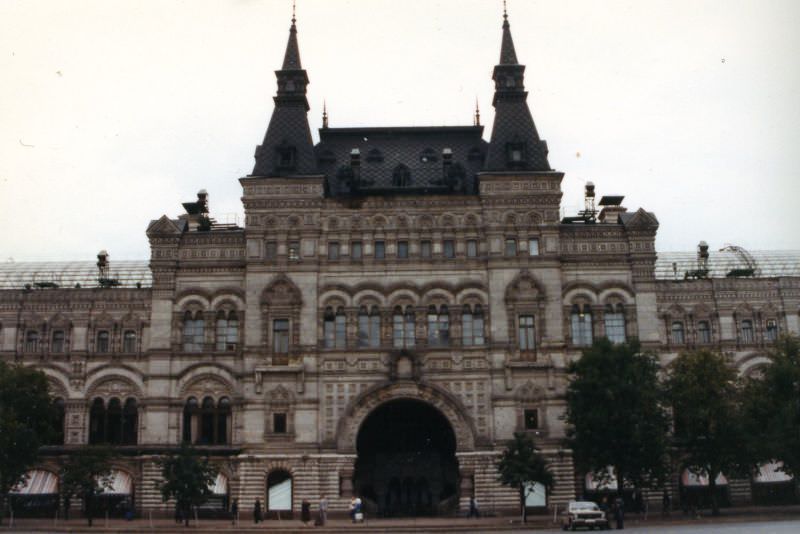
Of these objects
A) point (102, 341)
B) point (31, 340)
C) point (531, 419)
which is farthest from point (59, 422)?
point (531, 419)

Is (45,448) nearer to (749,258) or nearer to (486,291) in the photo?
(486,291)

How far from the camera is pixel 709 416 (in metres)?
61.8

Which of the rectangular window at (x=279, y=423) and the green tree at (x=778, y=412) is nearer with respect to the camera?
the green tree at (x=778, y=412)

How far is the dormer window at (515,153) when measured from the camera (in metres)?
72.5

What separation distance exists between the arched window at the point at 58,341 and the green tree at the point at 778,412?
161 feet

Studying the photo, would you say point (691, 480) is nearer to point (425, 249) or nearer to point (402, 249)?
point (425, 249)

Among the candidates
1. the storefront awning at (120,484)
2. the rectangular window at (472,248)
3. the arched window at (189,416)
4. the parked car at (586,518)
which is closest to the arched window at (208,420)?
the arched window at (189,416)

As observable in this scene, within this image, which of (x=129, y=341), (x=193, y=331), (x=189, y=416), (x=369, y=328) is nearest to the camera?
(x=369, y=328)

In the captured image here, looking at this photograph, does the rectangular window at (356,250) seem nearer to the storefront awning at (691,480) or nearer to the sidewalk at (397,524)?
the sidewalk at (397,524)

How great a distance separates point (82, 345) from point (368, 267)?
2236cm

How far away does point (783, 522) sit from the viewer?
5325 centimetres

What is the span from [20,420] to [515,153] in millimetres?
40015

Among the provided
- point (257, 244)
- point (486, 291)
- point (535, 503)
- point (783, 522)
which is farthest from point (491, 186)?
point (783, 522)

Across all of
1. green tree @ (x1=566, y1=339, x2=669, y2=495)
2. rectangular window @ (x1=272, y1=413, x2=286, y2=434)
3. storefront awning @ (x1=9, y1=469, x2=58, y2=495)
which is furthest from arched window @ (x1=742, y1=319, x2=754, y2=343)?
storefront awning @ (x1=9, y1=469, x2=58, y2=495)
